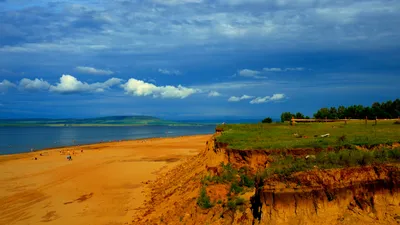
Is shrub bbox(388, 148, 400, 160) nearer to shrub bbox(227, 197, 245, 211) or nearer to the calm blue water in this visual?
shrub bbox(227, 197, 245, 211)

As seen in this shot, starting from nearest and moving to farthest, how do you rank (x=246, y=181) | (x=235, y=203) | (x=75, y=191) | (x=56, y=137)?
(x=235, y=203), (x=246, y=181), (x=75, y=191), (x=56, y=137)

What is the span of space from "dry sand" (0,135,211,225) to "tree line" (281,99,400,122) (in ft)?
76.2

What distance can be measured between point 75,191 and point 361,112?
3793cm

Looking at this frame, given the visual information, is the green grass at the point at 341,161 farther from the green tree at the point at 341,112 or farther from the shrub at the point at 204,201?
the green tree at the point at 341,112

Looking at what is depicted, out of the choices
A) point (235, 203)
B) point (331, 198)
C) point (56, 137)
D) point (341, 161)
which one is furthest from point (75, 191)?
point (56, 137)

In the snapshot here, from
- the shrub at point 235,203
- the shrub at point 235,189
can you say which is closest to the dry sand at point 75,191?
the shrub at point 235,189

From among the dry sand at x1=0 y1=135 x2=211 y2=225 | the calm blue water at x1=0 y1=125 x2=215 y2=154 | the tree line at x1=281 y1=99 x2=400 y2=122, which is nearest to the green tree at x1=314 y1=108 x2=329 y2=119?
the tree line at x1=281 y1=99 x2=400 y2=122

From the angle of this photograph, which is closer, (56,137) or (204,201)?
(204,201)

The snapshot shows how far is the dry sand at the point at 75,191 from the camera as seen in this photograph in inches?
733

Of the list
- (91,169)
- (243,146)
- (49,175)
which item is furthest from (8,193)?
(243,146)

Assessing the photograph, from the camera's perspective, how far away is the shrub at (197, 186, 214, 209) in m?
12.9

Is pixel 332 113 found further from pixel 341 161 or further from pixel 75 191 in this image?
pixel 341 161

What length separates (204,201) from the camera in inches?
520

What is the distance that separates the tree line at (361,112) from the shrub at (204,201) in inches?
1408
